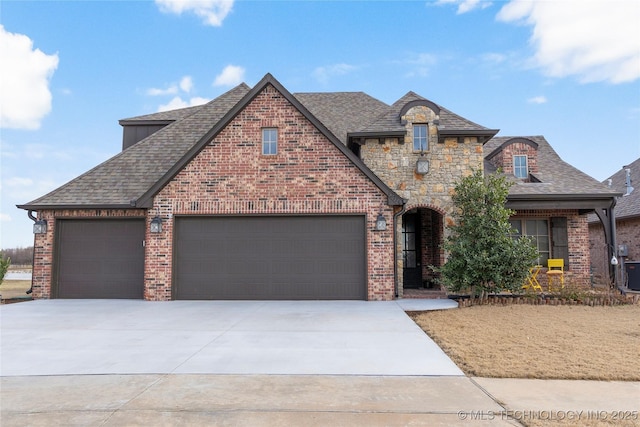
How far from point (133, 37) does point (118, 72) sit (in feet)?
7.79

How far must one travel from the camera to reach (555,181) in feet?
44.0

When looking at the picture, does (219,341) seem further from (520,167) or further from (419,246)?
(520,167)

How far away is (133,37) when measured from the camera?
16859mm

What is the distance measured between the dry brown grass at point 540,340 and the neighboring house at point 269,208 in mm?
3266

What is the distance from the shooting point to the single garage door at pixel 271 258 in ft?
37.4

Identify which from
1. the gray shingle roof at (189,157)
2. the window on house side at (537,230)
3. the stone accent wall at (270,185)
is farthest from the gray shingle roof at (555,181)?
the stone accent wall at (270,185)

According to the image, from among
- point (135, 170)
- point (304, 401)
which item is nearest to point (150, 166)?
point (135, 170)

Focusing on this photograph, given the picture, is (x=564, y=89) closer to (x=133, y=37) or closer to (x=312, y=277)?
(x=312, y=277)

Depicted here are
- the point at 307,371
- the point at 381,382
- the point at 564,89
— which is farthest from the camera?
the point at 564,89

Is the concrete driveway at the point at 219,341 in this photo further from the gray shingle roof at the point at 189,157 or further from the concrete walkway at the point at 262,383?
the gray shingle roof at the point at 189,157

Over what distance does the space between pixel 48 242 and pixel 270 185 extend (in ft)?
23.7

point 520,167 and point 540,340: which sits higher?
point 520,167

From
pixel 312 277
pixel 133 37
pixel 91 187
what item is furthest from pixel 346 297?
pixel 133 37

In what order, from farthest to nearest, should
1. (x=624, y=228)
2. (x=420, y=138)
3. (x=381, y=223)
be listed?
1. (x=624, y=228)
2. (x=420, y=138)
3. (x=381, y=223)
